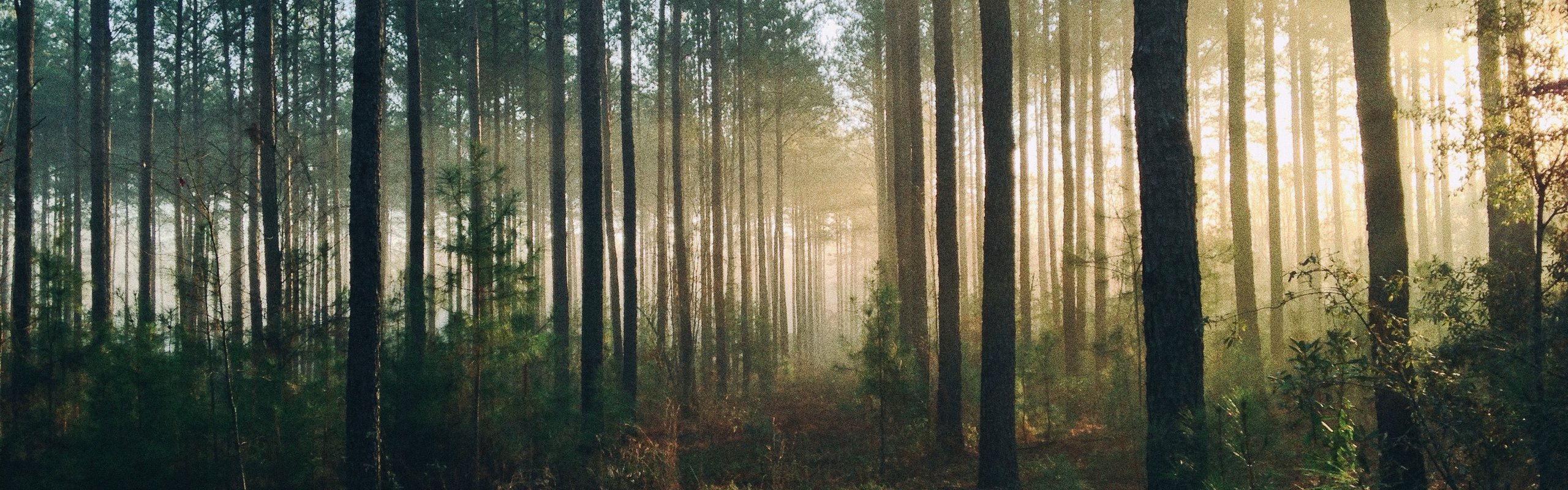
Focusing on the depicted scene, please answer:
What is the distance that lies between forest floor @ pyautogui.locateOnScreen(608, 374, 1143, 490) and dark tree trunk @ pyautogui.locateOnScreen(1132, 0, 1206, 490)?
1721 mm

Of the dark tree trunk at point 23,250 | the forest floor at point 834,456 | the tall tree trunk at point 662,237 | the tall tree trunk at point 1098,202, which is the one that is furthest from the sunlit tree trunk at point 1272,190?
the dark tree trunk at point 23,250

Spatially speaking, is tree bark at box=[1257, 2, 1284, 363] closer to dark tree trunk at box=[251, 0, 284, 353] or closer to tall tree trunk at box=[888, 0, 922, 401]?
tall tree trunk at box=[888, 0, 922, 401]

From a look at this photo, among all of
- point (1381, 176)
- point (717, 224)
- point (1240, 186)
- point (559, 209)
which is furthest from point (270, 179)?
point (1240, 186)

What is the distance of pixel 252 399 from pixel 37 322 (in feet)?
9.73

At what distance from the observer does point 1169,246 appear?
5984 millimetres

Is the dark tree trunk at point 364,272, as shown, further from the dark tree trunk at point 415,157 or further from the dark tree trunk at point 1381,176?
the dark tree trunk at point 1381,176

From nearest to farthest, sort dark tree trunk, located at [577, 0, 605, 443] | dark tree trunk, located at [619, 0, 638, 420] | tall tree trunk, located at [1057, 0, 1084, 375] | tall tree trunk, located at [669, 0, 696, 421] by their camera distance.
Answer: dark tree trunk, located at [577, 0, 605, 443] → dark tree trunk, located at [619, 0, 638, 420] → tall tree trunk, located at [669, 0, 696, 421] → tall tree trunk, located at [1057, 0, 1084, 375]

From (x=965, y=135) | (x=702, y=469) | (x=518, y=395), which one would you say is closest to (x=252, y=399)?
(x=518, y=395)

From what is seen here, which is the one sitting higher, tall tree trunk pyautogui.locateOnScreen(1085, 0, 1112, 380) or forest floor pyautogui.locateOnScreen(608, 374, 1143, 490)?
tall tree trunk pyautogui.locateOnScreen(1085, 0, 1112, 380)

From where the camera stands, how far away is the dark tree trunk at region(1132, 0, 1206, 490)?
5.92m

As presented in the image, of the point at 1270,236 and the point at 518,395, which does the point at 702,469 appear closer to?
the point at 518,395

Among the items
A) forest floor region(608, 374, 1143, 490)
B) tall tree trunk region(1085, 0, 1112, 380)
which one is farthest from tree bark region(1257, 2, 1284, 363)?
forest floor region(608, 374, 1143, 490)

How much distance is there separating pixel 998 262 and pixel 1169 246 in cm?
276

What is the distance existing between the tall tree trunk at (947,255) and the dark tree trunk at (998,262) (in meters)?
1.73
